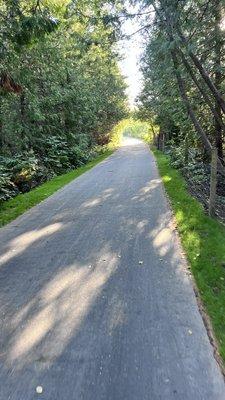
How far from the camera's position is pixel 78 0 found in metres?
10.4

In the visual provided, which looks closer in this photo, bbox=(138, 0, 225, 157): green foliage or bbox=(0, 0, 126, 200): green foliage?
bbox=(0, 0, 126, 200): green foliage

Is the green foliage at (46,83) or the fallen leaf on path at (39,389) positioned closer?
the fallen leaf on path at (39,389)

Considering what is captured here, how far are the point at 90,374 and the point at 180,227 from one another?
13.9 ft

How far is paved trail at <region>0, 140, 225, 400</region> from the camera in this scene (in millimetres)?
3002

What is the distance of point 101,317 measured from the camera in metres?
3.98

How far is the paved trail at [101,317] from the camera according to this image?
3.00 meters

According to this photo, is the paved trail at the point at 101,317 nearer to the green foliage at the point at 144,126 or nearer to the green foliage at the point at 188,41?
the green foliage at the point at 188,41

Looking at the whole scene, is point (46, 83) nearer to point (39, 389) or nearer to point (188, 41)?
point (188, 41)

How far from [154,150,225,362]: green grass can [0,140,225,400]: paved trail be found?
186 mm

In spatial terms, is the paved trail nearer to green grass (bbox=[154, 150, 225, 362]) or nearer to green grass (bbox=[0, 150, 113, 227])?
green grass (bbox=[154, 150, 225, 362])

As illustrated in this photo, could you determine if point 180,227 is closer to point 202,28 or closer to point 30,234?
point 30,234

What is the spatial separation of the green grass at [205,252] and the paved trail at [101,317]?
19 cm

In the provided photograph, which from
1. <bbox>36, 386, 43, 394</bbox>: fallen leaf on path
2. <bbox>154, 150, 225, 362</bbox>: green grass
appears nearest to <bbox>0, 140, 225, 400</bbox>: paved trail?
<bbox>36, 386, 43, 394</bbox>: fallen leaf on path

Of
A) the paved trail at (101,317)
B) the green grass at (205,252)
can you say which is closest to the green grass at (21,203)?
the paved trail at (101,317)
